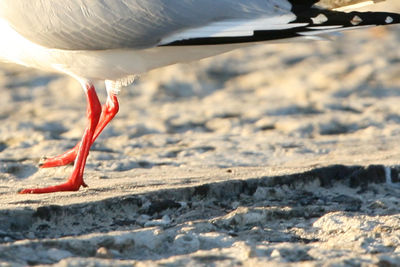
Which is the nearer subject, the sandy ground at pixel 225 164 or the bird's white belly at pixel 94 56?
the sandy ground at pixel 225 164

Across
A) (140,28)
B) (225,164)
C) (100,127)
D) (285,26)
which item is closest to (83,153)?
(100,127)

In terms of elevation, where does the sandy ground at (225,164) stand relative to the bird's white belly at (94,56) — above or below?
below

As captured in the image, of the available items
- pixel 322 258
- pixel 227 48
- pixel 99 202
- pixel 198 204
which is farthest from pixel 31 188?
pixel 322 258

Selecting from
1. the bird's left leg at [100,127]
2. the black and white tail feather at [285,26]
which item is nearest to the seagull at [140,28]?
the black and white tail feather at [285,26]

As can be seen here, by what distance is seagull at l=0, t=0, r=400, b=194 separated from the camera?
4.23 metres

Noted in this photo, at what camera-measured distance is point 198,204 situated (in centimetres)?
407

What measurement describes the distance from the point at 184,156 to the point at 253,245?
1.99 metres

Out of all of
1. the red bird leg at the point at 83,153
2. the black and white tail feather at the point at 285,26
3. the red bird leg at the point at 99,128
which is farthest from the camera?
the red bird leg at the point at 99,128

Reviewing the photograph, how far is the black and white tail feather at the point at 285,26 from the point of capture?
13.7ft

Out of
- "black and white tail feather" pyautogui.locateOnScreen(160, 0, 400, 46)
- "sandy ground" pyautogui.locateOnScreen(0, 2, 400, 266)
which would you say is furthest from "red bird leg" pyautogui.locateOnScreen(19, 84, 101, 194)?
"black and white tail feather" pyautogui.locateOnScreen(160, 0, 400, 46)

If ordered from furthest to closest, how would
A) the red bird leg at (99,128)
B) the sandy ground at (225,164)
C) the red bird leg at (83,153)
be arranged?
the red bird leg at (99,128), the red bird leg at (83,153), the sandy ground at (225,164)

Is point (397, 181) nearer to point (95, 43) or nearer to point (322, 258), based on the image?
point (322, 258)

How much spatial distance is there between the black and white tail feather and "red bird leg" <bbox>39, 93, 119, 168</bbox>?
84cm

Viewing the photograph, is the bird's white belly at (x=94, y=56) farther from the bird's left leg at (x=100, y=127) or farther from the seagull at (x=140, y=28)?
the bird's left leg at (x=100, y=127)
